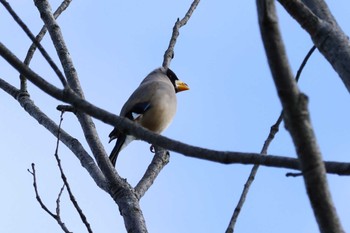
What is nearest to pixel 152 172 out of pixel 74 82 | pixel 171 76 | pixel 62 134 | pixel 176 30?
pixel 62 134

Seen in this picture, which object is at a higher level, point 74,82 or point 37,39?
point 37,39

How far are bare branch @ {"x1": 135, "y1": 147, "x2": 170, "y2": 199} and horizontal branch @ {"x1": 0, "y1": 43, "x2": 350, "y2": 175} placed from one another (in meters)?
1.60

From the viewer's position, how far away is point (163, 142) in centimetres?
213

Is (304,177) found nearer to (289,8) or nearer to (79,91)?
(289,8)

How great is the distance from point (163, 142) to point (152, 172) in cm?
222

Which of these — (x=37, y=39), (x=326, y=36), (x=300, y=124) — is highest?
(x=37, y=39)

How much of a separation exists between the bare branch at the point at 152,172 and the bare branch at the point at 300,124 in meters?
2.11

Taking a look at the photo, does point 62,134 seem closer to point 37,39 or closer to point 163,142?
A: point 37,39

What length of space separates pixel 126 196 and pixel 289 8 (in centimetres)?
139

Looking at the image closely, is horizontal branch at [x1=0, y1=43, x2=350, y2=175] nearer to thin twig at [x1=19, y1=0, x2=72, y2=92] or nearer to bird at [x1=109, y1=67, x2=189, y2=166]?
thin twig at [x1=19, y1=0, x2=72, y2=92]

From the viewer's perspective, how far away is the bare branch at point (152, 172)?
392cm

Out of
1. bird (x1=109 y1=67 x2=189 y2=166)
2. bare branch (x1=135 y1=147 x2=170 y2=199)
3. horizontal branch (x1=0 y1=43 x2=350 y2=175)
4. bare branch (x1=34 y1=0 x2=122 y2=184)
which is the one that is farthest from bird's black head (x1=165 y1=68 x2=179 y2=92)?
horizontal branch (x1=0 y1=43 x2=350 y2=175)

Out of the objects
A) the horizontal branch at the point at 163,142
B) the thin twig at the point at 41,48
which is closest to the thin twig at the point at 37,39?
the thin twig at the point at 41,48

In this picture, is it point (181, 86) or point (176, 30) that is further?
point (181, 86)
